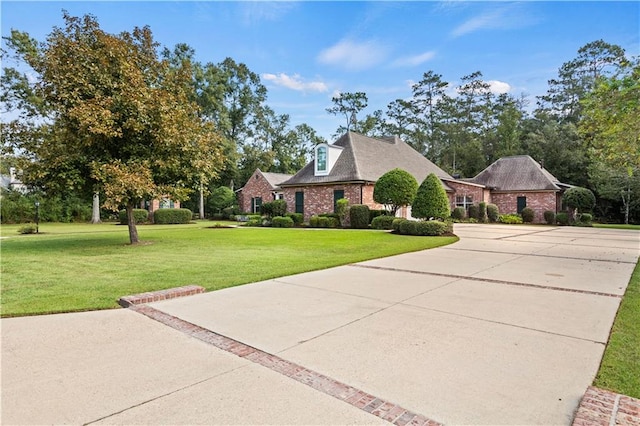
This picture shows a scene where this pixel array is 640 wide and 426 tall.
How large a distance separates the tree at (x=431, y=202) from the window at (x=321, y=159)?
7626mm

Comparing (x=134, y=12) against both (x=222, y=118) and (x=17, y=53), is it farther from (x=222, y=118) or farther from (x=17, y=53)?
(x=222, y=118)

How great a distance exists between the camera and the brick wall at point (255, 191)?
103ft

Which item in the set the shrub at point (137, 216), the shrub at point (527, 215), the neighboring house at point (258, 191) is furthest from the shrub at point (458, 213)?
the shrub at point (137, 216)

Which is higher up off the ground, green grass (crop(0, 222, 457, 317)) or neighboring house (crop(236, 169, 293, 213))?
neighboring house (crop(236, 169, 293, 213))

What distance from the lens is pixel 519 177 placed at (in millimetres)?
28516

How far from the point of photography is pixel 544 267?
7.61 metres

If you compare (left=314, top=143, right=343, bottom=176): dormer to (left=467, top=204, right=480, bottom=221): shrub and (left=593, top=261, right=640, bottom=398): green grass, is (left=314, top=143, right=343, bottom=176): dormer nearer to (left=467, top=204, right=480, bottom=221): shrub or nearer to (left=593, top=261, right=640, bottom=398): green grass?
(left=467, top=204, right=480, bottom=221): shrub

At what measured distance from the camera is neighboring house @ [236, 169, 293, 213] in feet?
102

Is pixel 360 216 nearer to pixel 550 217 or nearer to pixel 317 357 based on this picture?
pixel 550 217

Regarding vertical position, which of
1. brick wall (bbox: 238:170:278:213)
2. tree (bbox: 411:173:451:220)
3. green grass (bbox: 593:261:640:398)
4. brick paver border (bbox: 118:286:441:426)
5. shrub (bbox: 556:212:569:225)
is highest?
brick wall (bbox: 238:170:278:213)

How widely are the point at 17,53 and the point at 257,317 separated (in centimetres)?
3009

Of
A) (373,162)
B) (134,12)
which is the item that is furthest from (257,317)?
(373,162)

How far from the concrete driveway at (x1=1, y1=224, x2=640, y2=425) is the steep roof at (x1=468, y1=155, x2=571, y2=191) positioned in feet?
82.0

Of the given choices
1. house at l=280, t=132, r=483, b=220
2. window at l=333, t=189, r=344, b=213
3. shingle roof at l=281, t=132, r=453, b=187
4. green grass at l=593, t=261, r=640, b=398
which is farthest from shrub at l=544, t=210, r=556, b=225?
green grass at l=593, t=261, r=640, b=398
